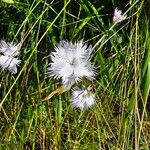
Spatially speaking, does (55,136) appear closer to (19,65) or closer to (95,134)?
(95,134)

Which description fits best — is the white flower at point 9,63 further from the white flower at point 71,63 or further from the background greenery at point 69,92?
the white flower at point 71,63

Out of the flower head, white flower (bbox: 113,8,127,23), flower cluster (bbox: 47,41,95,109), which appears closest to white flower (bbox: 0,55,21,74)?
the flower head

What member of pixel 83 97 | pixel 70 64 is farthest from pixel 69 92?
pixel 70 64

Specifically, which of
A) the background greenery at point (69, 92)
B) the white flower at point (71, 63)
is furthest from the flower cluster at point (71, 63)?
the background greenery at point (69, 92)

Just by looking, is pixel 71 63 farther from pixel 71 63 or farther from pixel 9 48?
pixel 9 48

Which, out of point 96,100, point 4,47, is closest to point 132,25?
point 96,100

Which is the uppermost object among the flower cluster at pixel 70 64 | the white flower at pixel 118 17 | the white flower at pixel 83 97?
the white flower at pixel 118 17
